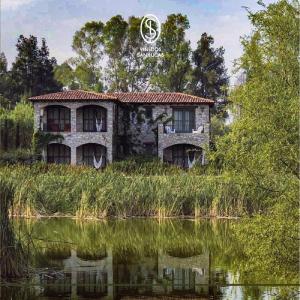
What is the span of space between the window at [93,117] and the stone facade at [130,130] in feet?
1.12

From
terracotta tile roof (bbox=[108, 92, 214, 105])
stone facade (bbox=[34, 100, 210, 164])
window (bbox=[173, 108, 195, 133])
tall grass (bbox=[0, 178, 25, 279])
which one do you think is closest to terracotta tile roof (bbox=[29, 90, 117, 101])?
stone facade (bbox=[34, 100, 210, 164])

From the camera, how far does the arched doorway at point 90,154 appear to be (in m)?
40.1

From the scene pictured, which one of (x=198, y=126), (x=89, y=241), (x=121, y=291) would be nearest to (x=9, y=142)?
(x=198, y=126)

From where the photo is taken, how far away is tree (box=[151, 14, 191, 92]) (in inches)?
2099

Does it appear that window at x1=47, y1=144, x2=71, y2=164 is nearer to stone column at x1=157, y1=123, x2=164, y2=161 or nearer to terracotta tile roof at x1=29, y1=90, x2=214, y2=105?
terracotta tile roof at x1=29, y1=90, x2=214, y2=105

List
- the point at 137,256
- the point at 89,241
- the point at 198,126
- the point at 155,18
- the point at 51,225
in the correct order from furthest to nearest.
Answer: the point at 155,18
the point at 198,126
the point at 51,225
the point at 89,241
the point at 137,256

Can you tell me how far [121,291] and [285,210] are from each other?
9.36 ft

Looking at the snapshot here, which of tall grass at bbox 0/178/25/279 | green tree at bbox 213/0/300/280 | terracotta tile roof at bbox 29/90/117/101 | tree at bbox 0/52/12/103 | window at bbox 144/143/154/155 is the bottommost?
tall grass at bbox 0/178/25/279

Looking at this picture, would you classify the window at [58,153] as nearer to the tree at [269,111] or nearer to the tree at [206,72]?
the tree at [206,72]

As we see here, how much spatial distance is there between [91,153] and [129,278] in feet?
95.6

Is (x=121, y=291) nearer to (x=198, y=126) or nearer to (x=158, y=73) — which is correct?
(x=198, y=126)

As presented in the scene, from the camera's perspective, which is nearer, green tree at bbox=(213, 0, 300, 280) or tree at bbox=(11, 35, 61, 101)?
green tree at bbox=(213, 0, 300, 280)

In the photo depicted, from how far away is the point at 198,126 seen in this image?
40.4m

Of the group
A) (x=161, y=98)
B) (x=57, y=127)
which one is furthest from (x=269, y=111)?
(x=57, y=127)
